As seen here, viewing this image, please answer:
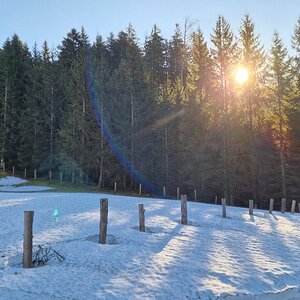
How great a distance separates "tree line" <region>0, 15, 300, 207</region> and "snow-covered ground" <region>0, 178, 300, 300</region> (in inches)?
717

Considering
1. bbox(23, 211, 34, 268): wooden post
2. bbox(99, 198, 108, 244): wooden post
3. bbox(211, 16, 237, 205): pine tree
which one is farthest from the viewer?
bbox(211, 16, 237, 205): pine tree

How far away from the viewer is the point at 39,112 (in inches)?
1615

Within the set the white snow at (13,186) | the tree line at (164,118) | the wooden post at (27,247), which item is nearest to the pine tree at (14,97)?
the tree line at (164,118)

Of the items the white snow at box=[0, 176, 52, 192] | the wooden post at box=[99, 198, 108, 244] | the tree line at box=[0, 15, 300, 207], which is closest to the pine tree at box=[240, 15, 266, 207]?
the tree line at box=[0, 15, 300, 207]

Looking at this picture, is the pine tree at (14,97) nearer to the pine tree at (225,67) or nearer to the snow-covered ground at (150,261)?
the pine tree at (225,67)

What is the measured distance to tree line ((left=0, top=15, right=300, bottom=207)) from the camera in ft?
101

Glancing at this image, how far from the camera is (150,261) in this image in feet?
26.8

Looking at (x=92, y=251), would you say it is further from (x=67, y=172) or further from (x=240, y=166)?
(x=67, y=172)

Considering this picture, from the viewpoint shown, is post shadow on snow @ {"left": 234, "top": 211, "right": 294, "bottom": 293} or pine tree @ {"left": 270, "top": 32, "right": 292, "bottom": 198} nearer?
post shadow on snow @ {"left": 234, "top": 211, "right": 294, "bottom": 293}

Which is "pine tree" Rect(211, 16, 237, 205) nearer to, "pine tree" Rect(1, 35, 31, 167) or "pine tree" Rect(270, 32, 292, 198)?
"pine tree" Rect(270, 32, 292, 198)

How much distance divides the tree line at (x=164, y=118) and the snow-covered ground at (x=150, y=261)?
59.8 ft

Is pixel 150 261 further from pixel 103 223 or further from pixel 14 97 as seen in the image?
pixel 14 97

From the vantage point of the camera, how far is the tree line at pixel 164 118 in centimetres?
3078

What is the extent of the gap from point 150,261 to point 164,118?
97.6 feet
